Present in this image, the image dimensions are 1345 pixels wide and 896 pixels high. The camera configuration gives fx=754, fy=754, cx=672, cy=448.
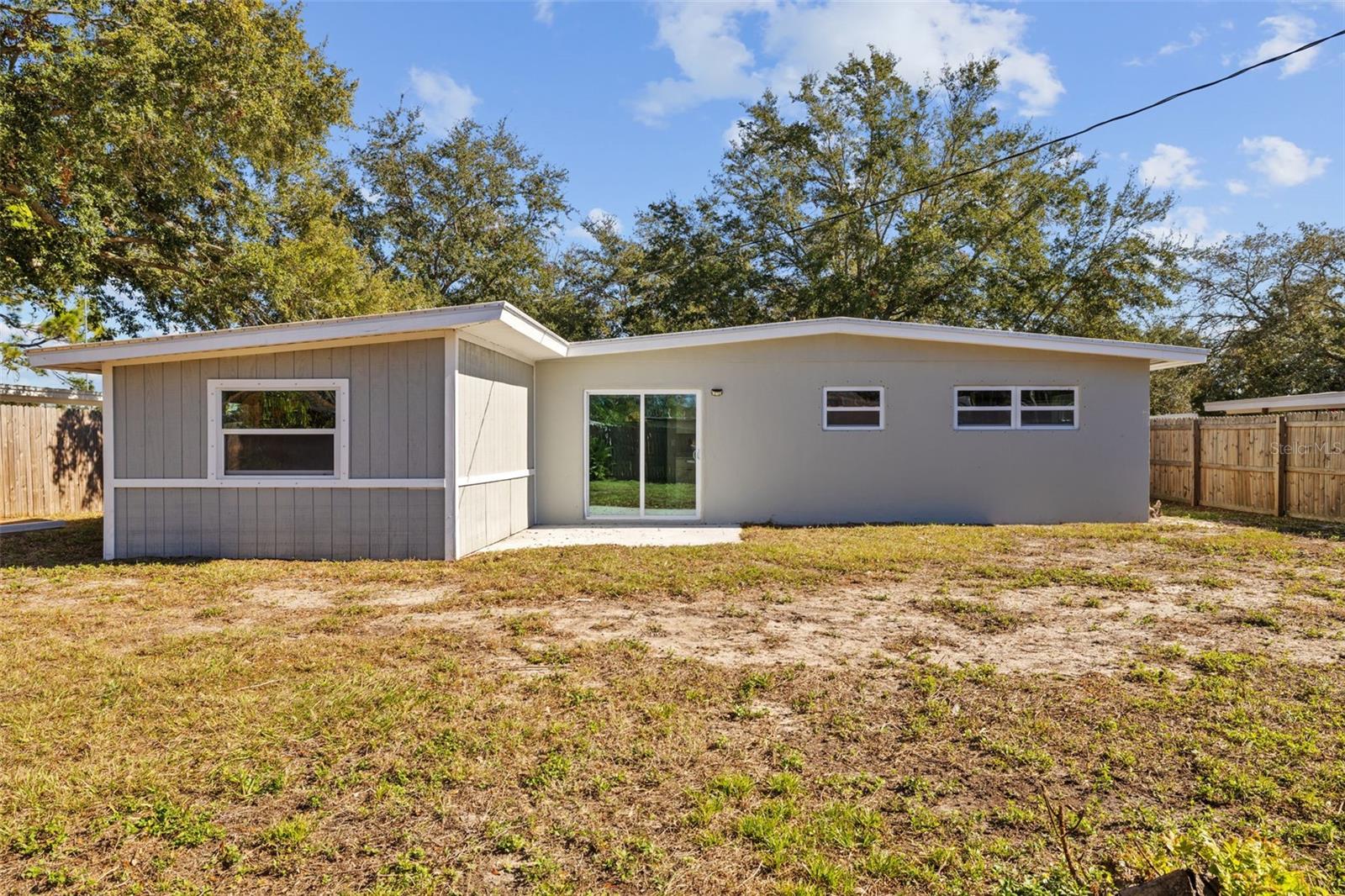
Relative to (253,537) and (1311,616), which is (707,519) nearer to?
(253,537)

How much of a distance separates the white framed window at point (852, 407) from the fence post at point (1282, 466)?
6247mm

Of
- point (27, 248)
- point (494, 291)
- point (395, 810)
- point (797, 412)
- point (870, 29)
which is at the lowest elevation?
point (395, 810)

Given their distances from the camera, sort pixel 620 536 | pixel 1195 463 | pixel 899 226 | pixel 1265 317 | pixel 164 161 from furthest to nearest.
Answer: pixel 899 226 → pixel 1265 317 → pixel 1195 463 → pixel 164 161 → pixel 620 536

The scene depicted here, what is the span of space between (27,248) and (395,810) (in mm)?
11979

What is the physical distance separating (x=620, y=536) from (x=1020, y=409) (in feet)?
19.9

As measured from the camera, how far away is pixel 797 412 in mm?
10812

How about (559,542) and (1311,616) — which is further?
(559,542)

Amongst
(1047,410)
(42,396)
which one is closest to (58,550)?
(42,396)

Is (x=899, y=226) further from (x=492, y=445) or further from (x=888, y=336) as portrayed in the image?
(x=492, y=445)

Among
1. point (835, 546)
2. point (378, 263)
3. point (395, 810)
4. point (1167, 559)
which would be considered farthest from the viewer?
point (378, 263)

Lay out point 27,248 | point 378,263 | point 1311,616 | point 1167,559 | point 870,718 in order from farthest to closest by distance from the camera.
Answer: point 378,263, point 27,248, point 1167,559, point 1311,616, point 870,718

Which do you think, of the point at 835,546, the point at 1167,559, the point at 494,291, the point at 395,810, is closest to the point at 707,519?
the point at 835,546

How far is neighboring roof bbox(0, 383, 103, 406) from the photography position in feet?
41.2

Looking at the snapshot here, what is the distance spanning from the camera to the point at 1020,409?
35.7 ft
